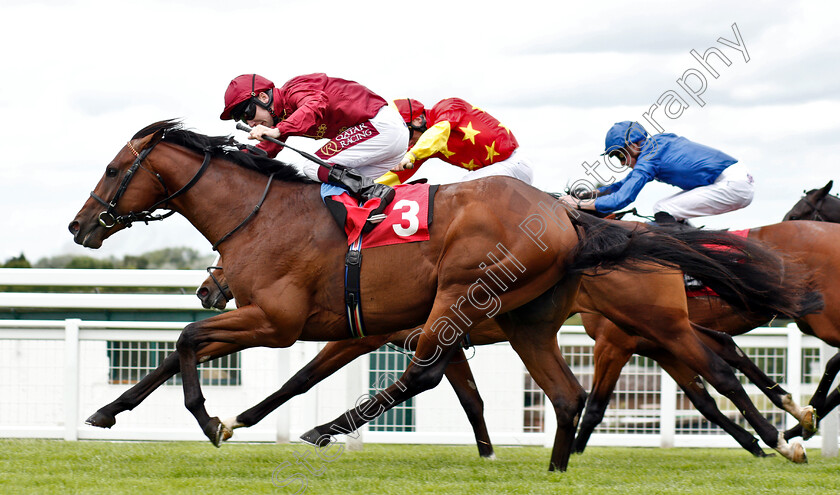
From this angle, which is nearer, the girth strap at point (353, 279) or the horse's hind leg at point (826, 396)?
the girth strap at point (353, 279)

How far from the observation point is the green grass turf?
4195 millimetres

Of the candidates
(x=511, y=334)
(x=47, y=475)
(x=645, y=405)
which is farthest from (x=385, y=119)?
(x=645, y=405)

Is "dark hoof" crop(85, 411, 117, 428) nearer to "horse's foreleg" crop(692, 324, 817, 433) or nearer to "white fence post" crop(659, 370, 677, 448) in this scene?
"horse's foreleg" crop(692, 324, 817, 433)

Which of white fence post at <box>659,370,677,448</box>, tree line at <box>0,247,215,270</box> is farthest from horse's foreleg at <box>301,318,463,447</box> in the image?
tree line at <box>0,247,215,270</box>

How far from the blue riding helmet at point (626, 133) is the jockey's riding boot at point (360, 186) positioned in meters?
1.86

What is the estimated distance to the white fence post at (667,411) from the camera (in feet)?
23.0

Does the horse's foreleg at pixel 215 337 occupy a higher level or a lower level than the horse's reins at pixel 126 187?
lower

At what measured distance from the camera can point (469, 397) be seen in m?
5.81

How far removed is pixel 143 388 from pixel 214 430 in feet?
1.51

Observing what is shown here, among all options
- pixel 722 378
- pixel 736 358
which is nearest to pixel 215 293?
pixel 722 378

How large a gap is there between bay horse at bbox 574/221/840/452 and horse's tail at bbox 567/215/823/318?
0.68 meters

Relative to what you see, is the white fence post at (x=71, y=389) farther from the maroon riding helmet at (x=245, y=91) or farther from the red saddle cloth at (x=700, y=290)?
the red saddle cloth at (x=700, y=290)

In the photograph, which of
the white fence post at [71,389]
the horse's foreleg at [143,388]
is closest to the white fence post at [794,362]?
the horse's foreleg at [143,388]

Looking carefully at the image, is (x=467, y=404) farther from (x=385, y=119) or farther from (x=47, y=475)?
(x=47, y=475)
